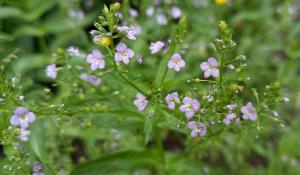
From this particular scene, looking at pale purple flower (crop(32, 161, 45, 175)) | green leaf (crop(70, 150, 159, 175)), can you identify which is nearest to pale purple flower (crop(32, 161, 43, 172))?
pale purple flower (crop(32, 161, 45, 175))

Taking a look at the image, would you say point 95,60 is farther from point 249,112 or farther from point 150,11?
point 150,11

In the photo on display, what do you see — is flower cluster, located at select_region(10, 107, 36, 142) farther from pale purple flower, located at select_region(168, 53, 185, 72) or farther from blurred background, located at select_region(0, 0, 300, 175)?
blurred background, located at select_region(0, 0, 300, 175)

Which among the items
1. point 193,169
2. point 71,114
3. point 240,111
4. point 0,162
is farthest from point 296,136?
point 0,162

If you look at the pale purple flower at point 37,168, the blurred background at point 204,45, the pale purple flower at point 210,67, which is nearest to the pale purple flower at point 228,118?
the pale purple flower at point 210,67

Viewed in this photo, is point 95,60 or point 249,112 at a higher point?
point 95,60

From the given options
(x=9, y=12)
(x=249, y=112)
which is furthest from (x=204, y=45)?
(x=249, y=112)
